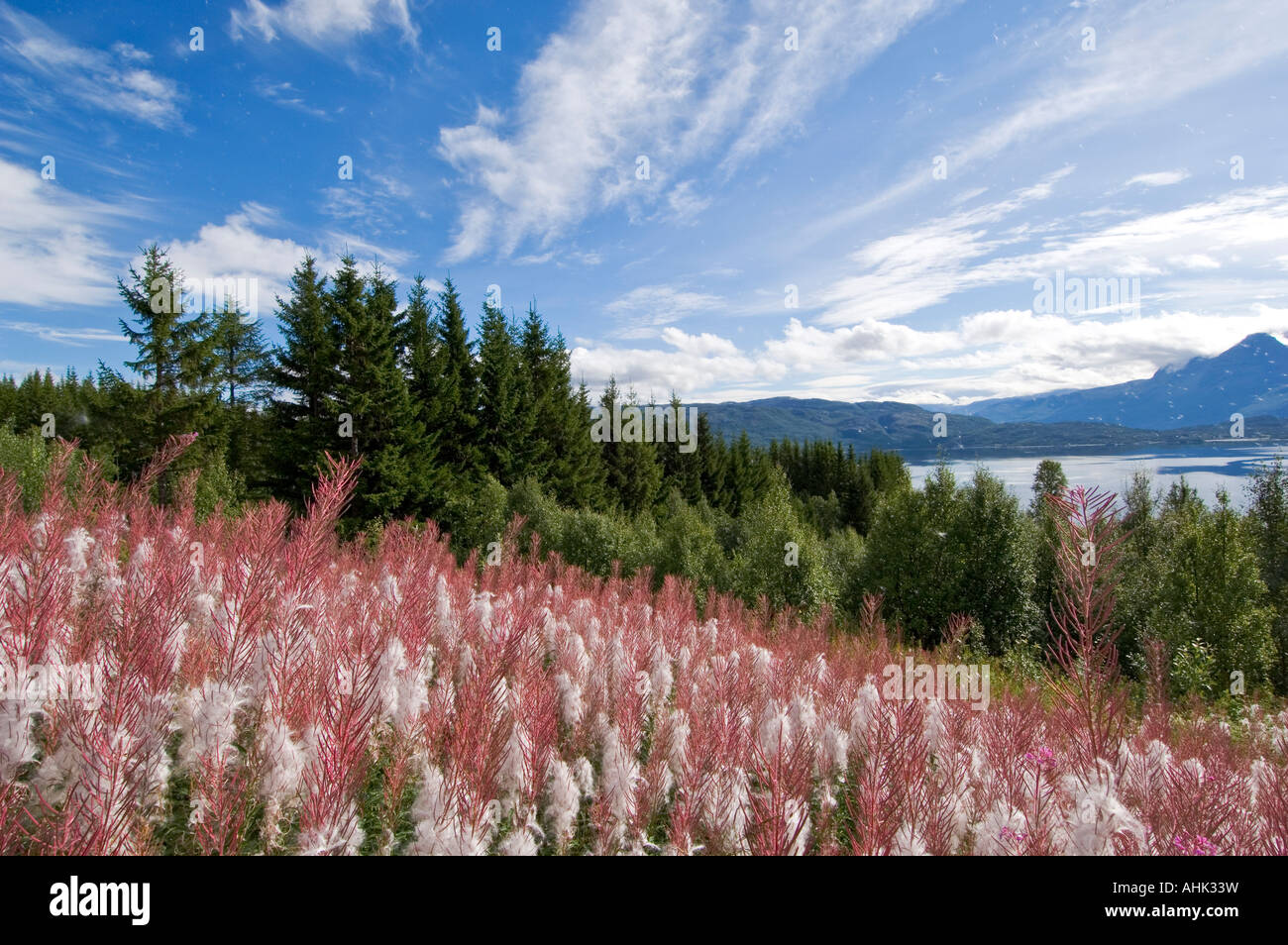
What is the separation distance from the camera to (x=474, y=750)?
2822mm

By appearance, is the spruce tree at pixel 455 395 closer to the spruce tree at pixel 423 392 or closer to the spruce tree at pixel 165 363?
the spruce tree at pixel 423 392

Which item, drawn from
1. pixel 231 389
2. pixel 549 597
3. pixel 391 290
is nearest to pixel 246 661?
pixel 549 597

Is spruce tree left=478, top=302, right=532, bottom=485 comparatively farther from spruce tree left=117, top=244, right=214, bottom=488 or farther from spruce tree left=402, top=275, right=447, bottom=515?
spruce tree left=117, top=244, right=214, bottom=488

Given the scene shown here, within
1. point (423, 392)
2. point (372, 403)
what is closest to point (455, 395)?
point (423, 392)

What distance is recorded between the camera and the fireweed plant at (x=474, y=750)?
7.97ft

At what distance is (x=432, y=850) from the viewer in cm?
258

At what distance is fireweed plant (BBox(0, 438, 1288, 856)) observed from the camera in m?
2.43

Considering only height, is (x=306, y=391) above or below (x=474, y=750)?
above

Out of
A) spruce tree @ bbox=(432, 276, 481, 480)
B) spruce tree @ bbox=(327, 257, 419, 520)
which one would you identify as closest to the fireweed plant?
spruce tree @ bbox=(327, 257, 419, 520)

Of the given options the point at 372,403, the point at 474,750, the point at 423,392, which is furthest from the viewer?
the point at 423,392

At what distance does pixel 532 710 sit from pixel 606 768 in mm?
754

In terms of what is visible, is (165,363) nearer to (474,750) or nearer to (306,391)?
(306,391)

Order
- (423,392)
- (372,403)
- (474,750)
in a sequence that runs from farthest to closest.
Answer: (423,392) < (372,403) < (474,750)
